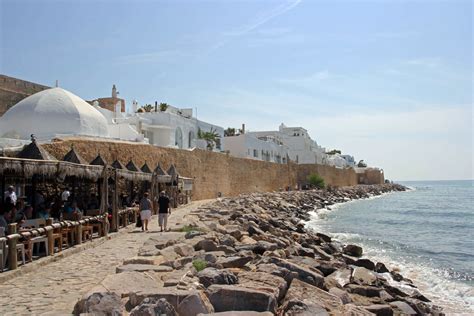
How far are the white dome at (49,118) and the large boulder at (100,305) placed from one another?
1996cm

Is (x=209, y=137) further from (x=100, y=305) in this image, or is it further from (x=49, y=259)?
(x=100, y=305)

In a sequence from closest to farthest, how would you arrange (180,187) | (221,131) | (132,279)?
(132,279)
(180,187)
(221,131)

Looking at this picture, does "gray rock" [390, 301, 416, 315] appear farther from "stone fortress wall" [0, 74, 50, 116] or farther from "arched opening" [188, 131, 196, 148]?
"arched opening" [188, 131, 196, 148]

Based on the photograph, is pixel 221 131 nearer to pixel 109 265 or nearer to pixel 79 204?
pixel 79 204

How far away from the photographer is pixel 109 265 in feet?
26.1

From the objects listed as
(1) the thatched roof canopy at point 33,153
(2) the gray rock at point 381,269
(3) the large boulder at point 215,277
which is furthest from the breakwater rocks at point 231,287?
(1) the thatched roof canopy at point 33,153

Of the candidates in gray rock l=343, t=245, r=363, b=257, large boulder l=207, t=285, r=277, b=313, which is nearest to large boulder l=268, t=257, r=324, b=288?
large boulder l=207, t=285, r=277, b=313

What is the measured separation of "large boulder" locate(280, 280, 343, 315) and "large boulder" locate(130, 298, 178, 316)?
1.52m

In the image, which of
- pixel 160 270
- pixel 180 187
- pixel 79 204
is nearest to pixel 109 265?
pixel 160 270

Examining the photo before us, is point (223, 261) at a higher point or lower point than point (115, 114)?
lower

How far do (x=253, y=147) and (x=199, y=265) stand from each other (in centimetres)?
4491

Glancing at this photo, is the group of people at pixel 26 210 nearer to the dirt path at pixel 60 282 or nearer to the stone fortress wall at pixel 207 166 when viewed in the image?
the dirt path at pixel 60 282

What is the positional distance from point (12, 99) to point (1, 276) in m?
27.7

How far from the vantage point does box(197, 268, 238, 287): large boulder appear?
5.95m
